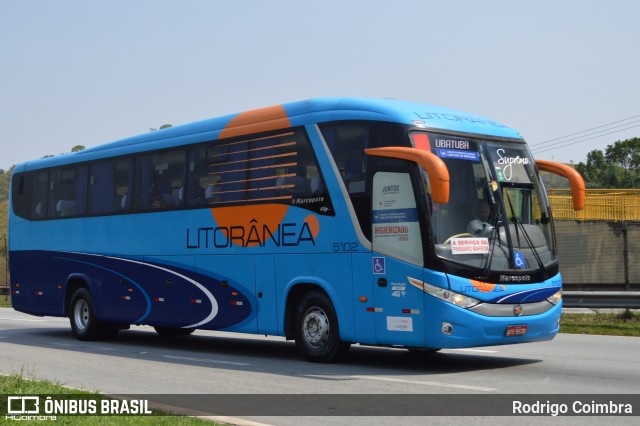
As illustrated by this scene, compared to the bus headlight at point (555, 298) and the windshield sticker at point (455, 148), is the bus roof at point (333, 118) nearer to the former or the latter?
the windshield sticker at point (455, 148)

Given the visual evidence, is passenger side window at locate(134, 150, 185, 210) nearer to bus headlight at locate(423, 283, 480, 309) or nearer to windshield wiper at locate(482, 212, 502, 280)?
bus headlight at locate(423, 283, 480, 309)

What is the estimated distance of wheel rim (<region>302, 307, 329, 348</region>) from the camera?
13852 millimetres

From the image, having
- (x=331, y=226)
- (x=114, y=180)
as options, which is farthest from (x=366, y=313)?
(x=114, y=180)

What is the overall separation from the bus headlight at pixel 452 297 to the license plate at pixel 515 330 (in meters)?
0.66

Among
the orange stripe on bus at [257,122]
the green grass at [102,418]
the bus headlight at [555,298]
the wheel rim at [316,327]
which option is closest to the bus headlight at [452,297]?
the bus headlight at [555,298]

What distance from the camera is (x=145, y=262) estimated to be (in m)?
18.1

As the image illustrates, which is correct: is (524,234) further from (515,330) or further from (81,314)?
(81,314)

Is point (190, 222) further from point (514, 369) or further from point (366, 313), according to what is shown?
point (514, 369)

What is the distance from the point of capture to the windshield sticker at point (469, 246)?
12352mm

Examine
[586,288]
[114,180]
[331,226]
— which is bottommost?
[586,288]

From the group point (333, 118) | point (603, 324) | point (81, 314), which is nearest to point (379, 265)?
point (333, 118)

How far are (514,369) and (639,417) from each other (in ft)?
13.6

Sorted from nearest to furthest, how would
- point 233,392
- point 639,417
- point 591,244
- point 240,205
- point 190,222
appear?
point 639,417 → point 233,392 → point 240,205 → point 190,222 → point 591,244

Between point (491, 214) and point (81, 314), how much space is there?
10.8 metres
